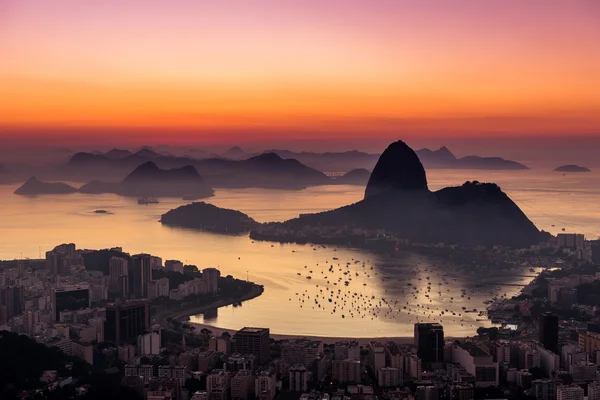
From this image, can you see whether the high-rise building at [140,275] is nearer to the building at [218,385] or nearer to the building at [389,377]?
the building at [218,385]

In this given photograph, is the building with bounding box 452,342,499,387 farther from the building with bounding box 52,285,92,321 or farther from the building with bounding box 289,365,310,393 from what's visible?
the building with bounding box 52,285,92,321

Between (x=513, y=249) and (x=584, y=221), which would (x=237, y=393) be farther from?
(x=584, y=221)

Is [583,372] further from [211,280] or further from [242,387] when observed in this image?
[211,280]

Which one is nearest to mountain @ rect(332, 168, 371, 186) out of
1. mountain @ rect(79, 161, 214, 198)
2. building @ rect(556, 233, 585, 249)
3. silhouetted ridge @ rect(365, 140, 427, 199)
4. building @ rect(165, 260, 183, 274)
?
mountain @ rect(79, 161, 214, 198)

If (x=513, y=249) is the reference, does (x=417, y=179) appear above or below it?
above

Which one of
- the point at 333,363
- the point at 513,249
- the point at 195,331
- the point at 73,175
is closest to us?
the point at 333,363

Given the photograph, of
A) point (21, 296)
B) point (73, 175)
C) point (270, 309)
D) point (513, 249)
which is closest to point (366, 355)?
point (270, 309)
